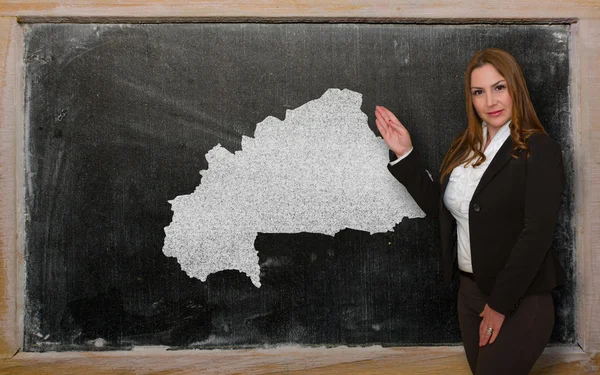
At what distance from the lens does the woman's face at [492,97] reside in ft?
5.24

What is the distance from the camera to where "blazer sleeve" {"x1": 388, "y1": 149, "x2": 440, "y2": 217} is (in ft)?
6.00

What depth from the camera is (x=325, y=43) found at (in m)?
2.02

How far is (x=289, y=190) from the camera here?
202 centimetres

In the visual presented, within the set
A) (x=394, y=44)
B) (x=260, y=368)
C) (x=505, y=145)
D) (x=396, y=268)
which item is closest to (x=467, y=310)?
(x=396, y=268)

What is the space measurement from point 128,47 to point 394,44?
1.05m

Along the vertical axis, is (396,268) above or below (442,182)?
below

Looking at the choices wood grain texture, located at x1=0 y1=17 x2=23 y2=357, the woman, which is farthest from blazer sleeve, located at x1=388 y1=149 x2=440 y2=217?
wood grain texture, located at x1=0 y1=17 x2=23 y2=357

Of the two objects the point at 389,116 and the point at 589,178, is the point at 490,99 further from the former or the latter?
the point at 589,178

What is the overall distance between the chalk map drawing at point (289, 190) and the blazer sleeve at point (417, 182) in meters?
0.16

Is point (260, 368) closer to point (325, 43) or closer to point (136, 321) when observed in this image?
point (136, 321)

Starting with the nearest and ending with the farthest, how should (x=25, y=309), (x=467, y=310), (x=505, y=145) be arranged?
(x=505, y=145) < (x=467, y=310) < (x=25, y=309)

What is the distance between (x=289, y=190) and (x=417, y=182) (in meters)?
0.50

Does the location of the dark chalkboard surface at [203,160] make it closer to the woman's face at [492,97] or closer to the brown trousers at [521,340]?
the woman's face at [492,97]
